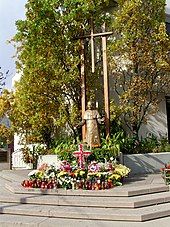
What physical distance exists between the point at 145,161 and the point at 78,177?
12.2ft

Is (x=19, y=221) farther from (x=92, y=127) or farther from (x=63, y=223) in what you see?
(x=92, y=127)

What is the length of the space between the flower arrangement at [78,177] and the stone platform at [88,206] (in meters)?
0.29

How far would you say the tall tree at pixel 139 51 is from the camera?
39.5ft

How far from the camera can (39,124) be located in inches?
510

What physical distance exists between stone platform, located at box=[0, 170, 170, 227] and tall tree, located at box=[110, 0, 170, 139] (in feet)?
15.8

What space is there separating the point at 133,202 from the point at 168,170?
2.09 meters

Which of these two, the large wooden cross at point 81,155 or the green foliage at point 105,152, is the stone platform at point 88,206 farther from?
the green foliage at point 105,152

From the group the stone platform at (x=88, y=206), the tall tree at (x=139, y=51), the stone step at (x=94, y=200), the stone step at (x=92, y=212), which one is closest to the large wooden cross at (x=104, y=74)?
the tall tree at (x=139, y=51)

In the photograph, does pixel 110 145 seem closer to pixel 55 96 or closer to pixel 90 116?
pixel 90 116

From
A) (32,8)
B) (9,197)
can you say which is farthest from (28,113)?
(9,197)

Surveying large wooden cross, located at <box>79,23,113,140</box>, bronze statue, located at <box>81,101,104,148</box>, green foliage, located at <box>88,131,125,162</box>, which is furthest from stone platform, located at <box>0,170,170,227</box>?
large wooden cross, located at <box>79,23,113,140</box>

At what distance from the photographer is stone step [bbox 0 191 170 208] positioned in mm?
6746

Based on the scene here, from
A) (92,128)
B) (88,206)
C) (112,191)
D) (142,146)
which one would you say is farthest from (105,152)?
(142,146)

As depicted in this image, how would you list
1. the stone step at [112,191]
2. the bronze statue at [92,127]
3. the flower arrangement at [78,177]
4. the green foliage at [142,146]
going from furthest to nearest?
the green foliage at [142,146]
the bronze statue at [92,127]
the flower arrangement at [78,177]
the stone step at [112,191]
